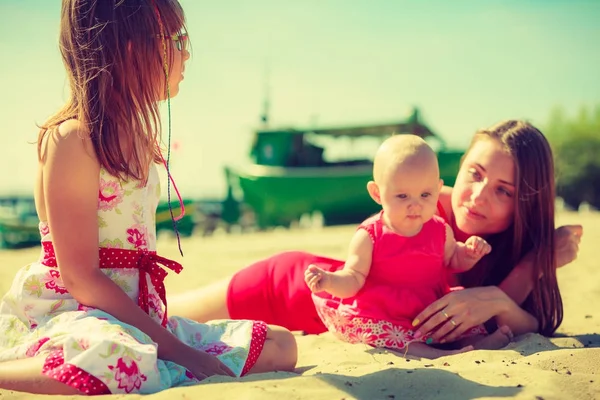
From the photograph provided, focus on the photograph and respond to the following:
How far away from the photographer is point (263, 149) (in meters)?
19.1

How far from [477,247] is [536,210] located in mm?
639

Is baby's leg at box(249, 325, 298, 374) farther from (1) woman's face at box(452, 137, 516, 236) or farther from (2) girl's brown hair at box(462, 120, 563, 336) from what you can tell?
(2) girl's brown hair at box(462, 120, 563, 336)

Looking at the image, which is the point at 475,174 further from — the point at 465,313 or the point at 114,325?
Answer: the point at 114,325

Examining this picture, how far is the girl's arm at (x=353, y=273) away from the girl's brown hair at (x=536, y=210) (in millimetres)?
981

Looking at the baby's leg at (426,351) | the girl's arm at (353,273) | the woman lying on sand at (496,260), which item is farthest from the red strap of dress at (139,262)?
→ the baby's leg at (426,351)

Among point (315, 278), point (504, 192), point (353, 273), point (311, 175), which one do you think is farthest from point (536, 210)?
point (311, 175)

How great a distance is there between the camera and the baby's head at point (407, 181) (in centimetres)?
298

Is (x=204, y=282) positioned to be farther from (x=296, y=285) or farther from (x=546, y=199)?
(x=546, y=199)

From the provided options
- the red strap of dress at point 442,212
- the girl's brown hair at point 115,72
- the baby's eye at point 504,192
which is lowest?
the red strap of dress at point 442,212

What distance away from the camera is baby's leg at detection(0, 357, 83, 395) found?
214cm

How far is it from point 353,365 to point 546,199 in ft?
5.34

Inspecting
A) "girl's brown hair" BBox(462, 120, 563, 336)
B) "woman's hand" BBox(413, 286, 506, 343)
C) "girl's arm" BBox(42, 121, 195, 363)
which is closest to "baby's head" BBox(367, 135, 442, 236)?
"woman's hand" BBox(413, 286, 506, 343)

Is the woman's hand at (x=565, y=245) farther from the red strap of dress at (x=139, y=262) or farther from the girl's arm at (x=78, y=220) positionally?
the girl's arm at (x=78, y=220)

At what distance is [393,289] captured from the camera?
318cm
